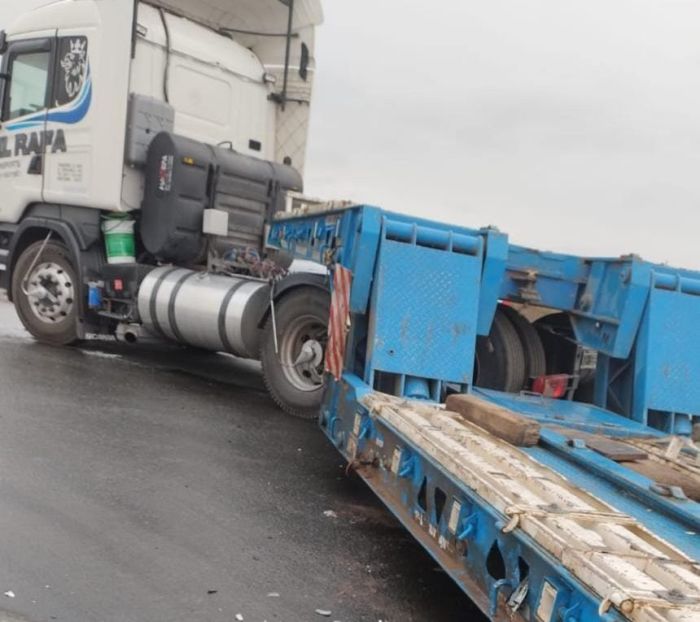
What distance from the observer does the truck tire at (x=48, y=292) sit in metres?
7.80

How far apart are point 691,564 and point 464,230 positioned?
295 cm

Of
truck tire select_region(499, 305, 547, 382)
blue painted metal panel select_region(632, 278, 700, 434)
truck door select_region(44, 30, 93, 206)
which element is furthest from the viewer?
truck door select_region(44, 30, 93, 206)

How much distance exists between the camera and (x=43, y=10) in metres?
8.00

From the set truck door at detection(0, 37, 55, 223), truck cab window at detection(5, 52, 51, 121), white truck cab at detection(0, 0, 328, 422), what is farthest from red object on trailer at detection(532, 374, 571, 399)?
truck cab window at detection(5, 52, 51, 121)

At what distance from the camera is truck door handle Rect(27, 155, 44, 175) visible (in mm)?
7910

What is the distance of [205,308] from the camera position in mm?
6836

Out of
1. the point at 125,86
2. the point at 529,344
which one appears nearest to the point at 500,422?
the point at 529,344

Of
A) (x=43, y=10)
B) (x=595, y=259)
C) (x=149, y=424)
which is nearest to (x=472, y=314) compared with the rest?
(x=595, y=259)

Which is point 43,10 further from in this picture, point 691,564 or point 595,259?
point 691,564

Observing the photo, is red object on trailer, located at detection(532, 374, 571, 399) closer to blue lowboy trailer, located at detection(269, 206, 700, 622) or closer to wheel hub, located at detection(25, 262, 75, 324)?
blue lowboy trailer, located at detection(269, 206, 700, 622)

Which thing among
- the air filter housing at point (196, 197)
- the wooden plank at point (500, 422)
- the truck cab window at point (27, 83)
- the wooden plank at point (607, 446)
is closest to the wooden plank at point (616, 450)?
the wooden plank at point (607, 446)

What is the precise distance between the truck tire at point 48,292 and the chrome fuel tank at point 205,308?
928 mm

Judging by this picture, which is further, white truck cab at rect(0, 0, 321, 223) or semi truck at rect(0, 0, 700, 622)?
white truck cab at rect(0, 0, 321, 223)

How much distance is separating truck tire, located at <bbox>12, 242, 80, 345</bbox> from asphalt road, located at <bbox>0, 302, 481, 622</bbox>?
1.70m
